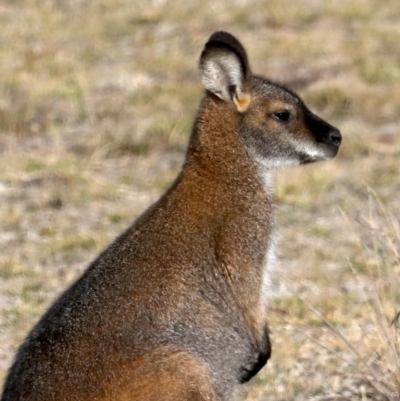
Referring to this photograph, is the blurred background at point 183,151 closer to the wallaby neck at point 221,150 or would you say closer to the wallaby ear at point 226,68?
the wallaby neck at point 221,150

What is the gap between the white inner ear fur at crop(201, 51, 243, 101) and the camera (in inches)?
201

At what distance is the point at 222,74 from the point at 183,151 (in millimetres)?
4481

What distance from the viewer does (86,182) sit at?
888 centimetres

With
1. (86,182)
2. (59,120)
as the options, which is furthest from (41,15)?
(86,182)

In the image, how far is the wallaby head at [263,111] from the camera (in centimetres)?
512

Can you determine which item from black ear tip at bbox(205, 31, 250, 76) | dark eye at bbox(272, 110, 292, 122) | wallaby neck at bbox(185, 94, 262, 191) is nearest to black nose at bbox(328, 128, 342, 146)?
dark eye at bbox(272, 110, 292, 122)

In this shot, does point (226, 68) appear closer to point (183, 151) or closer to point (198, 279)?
point (198, 279)

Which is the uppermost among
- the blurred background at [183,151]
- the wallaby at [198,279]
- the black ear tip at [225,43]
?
the black ear tip at [225,43]

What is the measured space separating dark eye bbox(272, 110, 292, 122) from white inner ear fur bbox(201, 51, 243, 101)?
202mm

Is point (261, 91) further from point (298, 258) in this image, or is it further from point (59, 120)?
point (59, 120)

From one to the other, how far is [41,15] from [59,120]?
11.9ft

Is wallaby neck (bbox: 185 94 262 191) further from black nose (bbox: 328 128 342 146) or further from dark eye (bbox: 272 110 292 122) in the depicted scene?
black nose (bbox: 328 128 342 146)

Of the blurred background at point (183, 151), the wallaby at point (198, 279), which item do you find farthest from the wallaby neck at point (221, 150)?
the blurred background at point (183, 151)

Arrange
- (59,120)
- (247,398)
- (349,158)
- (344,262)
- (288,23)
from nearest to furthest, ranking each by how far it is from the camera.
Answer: (247,398) → (344,262) → (349,158) → (59,120) → (288,23)
